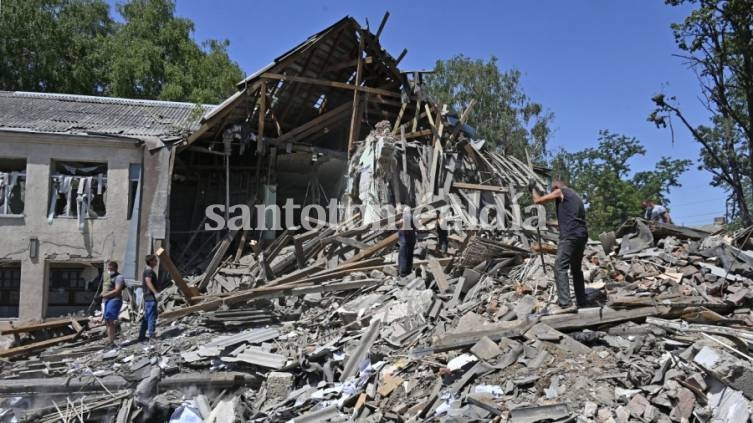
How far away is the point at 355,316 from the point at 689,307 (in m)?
4.43

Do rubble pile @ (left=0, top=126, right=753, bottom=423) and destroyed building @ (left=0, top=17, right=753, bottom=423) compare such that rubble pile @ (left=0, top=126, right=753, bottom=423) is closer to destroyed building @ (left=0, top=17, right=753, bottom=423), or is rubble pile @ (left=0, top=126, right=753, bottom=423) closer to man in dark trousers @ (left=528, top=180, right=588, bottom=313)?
destroyed building @ (left=0, top=17, right=753, bottom=423)

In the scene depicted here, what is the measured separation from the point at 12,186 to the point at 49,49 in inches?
523

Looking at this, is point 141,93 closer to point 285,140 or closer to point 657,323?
point 285,140

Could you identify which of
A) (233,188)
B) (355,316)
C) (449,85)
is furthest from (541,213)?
(449,85)

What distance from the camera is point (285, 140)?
50.4ft

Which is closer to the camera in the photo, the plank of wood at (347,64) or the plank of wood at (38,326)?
the plank of wood at (38,326)

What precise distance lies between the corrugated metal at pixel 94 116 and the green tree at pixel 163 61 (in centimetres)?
562

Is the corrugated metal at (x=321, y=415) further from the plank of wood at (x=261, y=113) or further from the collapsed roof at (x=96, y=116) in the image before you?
the collapsed roof at (x=96, y=116)

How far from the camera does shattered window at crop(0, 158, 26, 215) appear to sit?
555 inches

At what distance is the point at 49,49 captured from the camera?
968 inches

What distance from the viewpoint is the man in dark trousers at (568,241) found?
650cm

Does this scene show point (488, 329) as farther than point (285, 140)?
No

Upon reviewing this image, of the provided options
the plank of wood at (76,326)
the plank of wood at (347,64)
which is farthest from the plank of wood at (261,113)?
the plank of wood at (76,326)

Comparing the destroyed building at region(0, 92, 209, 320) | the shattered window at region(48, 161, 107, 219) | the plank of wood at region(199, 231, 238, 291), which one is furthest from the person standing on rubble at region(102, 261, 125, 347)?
the shattered window at region(48, 161, 107, 219)
